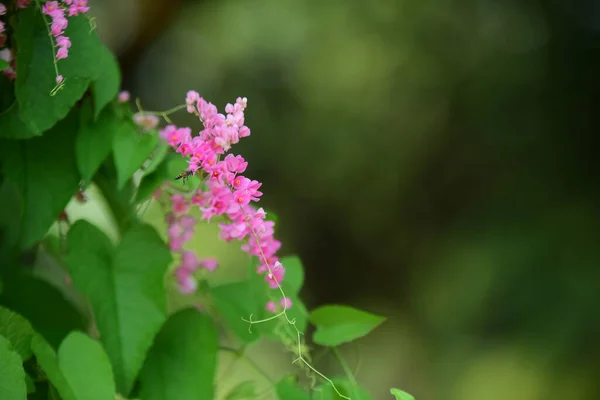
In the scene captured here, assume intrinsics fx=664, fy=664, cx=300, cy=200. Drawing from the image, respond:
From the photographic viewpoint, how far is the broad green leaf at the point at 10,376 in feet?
1.17

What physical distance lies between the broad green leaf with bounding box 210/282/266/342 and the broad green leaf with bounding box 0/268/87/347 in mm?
133

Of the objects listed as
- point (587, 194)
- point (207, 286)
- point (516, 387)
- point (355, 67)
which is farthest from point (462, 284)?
point (207, 286)

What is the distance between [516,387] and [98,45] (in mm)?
2141

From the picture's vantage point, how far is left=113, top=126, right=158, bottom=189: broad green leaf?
43 centimetres

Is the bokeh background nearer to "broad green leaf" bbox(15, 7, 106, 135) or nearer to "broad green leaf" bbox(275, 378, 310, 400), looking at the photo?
"broad green leaf" bbox(15, 7, 106, 135)

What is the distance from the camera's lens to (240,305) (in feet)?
1.60

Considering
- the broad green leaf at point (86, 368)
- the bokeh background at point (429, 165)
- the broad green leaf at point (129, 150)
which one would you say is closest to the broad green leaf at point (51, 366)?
the broad green leaf at point (86, 368)

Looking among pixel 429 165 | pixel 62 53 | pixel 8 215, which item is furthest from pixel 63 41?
pixel 429 165

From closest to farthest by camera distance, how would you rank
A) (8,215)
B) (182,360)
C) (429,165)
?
(182,360) → (8,215) → (429,165)

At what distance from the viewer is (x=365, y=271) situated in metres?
2.87

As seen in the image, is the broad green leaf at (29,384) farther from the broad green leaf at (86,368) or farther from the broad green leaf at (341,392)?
the broad green leaf at (341,392)

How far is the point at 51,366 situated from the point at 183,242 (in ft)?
0.48

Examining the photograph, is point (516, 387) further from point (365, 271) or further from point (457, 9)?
point (457, 9)

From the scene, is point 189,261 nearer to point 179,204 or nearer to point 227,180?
point 179,204
